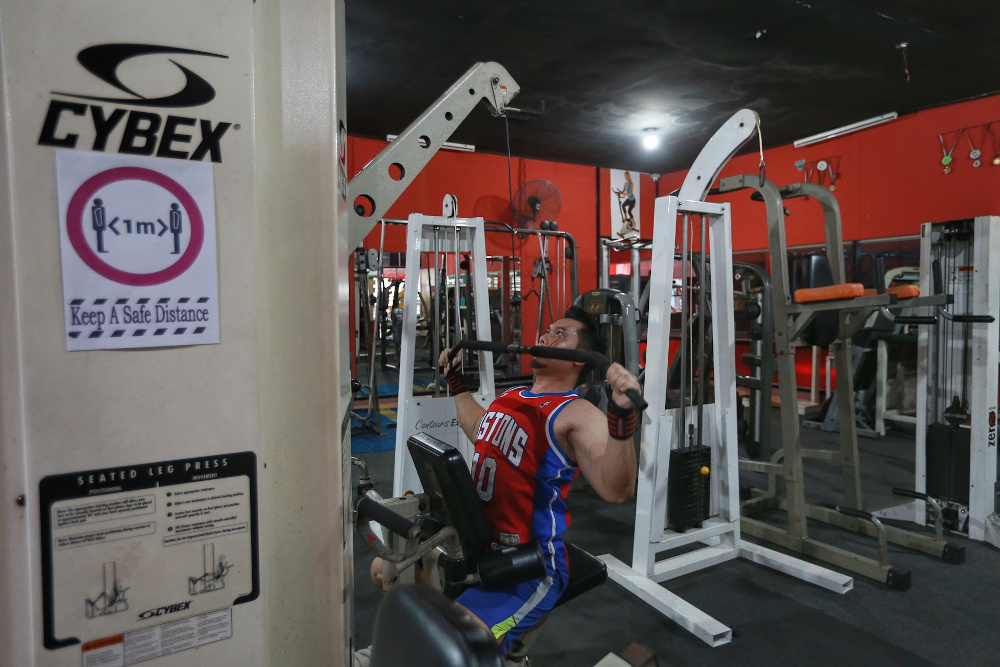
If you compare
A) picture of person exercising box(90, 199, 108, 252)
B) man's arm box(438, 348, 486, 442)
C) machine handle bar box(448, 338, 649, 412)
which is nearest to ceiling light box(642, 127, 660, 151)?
man's arm box(438, 348, 486, 442)

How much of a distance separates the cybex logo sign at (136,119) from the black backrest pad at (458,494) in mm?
881

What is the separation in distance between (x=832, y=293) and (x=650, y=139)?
4866 mm

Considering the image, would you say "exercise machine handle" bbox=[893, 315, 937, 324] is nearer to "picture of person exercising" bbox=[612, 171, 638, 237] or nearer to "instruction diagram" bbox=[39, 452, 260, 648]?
"instruction diagram" bbox=[39, 452, 260, 648]

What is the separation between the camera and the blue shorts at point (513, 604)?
1.52 m

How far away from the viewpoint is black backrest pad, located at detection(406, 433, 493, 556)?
52.8 inches

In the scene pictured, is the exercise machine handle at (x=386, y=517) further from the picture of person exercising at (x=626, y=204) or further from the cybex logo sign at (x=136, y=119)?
the picture of person exercising at (x=626, y=204)

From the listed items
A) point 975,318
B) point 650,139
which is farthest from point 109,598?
point 650,139

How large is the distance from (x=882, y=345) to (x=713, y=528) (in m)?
3.61

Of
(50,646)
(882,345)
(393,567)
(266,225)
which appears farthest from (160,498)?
(882,345)

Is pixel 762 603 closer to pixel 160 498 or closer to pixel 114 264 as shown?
pixel 160 498

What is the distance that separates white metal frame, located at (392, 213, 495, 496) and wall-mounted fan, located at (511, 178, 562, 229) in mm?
3485

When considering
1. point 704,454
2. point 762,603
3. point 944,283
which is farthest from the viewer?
point 944,283

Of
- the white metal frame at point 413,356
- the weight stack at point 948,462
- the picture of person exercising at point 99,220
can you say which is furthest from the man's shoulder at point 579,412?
the weight stack at point 948,462

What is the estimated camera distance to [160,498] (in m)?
0.65
